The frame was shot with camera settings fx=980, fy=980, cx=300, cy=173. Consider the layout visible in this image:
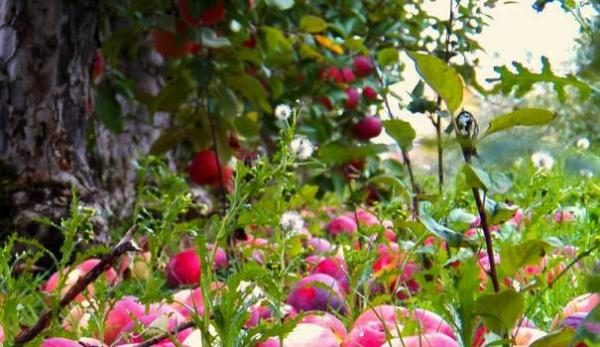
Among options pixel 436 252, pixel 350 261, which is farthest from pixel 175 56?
pixel 350 261

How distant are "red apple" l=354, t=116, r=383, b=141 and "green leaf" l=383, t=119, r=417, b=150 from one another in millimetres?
1742

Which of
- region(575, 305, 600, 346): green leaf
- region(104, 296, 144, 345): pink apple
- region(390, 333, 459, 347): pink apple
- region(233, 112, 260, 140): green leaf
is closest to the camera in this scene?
region(575, 305, 600, 346): green leaf

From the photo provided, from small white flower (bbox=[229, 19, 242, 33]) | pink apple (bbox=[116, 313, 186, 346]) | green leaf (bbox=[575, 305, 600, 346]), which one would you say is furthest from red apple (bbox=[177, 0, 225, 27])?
green leaf (bbox=[575, 305, 600, 346])

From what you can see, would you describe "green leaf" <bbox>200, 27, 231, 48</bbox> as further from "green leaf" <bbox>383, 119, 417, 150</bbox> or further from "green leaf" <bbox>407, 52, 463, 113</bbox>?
"green leaf" <bbox>407, 52, 463, 113</bbox>

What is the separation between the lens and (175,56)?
211 centimetres

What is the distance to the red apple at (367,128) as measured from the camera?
267cm

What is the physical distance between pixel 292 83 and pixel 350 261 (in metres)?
1.94

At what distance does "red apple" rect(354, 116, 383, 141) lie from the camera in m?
2.67

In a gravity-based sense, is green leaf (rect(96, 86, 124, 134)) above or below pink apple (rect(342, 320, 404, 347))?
above

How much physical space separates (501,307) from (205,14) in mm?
1367

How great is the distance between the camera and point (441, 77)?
74cm

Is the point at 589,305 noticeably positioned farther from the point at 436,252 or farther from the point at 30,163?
the point at 30,163

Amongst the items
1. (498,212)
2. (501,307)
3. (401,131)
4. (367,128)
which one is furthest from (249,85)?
(501,307)

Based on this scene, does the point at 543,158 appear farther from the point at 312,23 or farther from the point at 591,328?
the point at 312,23
